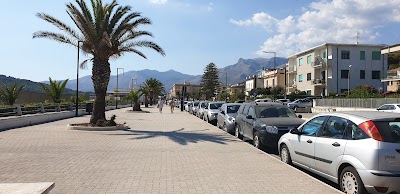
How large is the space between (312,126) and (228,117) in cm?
1086

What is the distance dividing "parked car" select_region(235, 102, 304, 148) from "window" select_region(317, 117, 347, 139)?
4235 millimetres

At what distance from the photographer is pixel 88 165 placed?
29.9ft

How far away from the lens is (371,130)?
641 centimetres

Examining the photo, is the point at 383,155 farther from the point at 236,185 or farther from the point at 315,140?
the point at 236,185

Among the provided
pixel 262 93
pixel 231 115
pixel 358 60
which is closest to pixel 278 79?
pixel 262 93

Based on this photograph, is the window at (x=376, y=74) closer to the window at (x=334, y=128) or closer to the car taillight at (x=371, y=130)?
the window at (x=334, y=128)

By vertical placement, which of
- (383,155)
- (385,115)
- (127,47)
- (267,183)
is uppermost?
(127,47)

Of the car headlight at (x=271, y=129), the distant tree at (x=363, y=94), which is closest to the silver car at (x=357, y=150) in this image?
the car headlight at (x=271, y=129)

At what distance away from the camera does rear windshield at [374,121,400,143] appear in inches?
247

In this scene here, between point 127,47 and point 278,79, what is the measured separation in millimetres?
79045

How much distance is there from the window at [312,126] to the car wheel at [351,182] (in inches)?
55.7

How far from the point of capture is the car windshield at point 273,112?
45.3ft

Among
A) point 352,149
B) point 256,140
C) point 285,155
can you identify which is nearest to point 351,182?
point 352,149

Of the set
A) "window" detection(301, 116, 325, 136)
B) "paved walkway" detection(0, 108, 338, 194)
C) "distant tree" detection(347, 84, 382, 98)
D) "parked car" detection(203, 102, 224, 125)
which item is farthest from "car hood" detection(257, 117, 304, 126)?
"distant tree" detection(347, 84, 382, 98)
